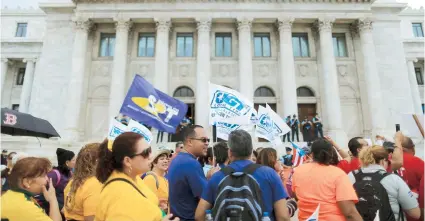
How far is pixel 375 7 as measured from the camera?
27.3 metres

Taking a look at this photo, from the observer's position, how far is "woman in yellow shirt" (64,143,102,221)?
346 cm

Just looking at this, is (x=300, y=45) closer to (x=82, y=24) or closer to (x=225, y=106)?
(x=82, y=24)

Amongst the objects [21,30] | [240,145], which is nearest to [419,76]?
[240,145]

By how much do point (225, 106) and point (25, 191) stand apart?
17.2 ft

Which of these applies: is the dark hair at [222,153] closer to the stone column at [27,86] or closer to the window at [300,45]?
the window at [300,45]

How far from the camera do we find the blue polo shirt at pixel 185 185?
3.77 meters

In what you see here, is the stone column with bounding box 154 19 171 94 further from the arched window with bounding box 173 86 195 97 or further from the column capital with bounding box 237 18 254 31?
the column capital with bounding box 237 18 254 31

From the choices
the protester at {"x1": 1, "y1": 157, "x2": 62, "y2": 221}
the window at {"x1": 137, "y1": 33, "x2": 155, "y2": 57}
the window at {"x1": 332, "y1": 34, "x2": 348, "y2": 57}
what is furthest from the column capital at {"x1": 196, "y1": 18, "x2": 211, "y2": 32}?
the protester at {"x1": 1, "y1": 157, "x2": 62, "y2": 221}

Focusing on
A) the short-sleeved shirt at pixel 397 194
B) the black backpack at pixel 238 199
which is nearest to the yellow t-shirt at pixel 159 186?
the black backpack at pixel 238 199

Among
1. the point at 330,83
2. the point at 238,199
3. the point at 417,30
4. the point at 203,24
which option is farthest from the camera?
the point at 417,30

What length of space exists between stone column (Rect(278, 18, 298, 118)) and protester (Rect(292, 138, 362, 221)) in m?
20.2

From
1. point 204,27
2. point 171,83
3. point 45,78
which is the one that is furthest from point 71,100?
point 204,27

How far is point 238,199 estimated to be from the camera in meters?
2.97

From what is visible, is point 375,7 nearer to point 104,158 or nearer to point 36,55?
point 104,158
